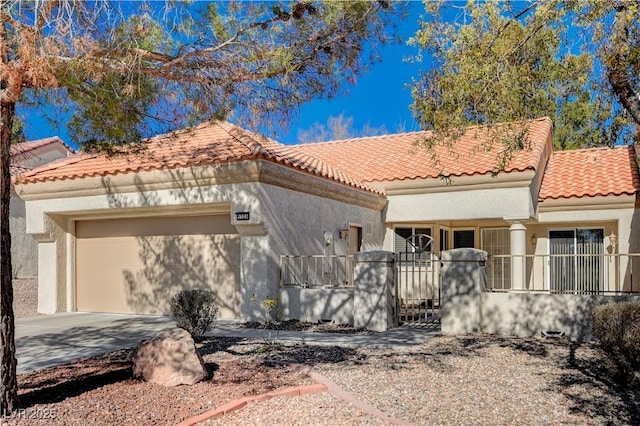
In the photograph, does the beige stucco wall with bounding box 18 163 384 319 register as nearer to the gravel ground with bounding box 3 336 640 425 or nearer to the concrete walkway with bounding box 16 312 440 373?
the concrete walkway with bounding box 16 312 440 373

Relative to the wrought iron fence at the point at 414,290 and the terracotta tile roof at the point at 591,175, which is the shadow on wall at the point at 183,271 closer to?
the wrought iron fence at the point at 414,290

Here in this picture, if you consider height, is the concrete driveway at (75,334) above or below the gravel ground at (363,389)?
below

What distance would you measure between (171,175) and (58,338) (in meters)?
4.02

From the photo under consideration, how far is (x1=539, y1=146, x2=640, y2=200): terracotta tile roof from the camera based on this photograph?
603 inches

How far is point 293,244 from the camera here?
1299 cm

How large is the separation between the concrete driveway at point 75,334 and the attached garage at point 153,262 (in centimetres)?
56

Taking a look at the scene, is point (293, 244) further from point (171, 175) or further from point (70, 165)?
point (70, 165)

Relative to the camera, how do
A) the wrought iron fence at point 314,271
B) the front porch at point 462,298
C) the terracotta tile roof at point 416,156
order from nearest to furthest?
1. the front porch at point 462,298
2. the wrought iron fence at point 314,271
3. the terracotta tile roof at point 416,156

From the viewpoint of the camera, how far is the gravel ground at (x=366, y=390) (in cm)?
585

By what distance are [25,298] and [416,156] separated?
12.8 metres

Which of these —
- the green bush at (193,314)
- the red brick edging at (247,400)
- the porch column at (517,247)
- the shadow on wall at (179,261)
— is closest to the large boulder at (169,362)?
the red brick edging at (247,400)

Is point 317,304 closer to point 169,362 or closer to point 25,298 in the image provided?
point 169,362

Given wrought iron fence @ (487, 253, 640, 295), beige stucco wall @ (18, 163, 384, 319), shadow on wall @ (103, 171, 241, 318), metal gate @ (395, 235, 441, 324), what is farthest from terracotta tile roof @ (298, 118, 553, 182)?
shadow on wall @ (103, 171, 241, 318)

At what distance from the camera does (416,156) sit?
1781 cm
